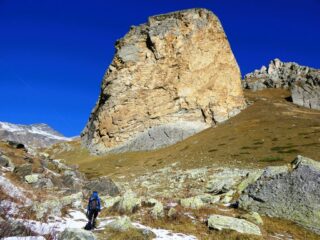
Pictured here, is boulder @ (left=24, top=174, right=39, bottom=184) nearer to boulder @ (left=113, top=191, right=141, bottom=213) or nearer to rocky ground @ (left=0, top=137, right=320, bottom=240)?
rocky ground @ (left=0, top=137, right=320, bottom=240)

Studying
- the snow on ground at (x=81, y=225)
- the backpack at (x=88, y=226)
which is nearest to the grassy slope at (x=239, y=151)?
the snow on ground at (x=81, y=225)

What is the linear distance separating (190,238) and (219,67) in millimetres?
92511

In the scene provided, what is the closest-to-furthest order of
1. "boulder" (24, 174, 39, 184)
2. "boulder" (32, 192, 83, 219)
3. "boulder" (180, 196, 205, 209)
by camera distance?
"boulder" (32, 192, 83, 219), "boulder" (180, 196, 205, 209), "boulder" (24, 174, 39, 184)

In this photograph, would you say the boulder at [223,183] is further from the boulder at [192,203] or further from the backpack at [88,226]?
the backpack at [88,226]

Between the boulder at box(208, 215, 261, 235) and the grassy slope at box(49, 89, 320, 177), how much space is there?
30648 millimetres

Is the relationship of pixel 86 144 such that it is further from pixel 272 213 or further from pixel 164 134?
pixel 272 213

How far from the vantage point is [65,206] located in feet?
66.5

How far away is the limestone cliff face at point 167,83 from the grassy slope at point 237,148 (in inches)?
271

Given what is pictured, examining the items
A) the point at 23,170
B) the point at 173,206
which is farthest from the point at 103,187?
the point at 173,206

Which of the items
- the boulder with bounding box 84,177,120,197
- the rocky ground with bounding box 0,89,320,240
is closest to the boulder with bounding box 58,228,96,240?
the rocky ground with bounding box 0,89,320,240

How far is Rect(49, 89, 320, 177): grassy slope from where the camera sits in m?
54.2

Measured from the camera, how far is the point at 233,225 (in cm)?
1772

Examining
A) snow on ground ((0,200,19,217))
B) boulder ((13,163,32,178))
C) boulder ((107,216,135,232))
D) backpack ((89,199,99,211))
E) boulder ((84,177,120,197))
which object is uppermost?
boulder ((13,163,32,178))

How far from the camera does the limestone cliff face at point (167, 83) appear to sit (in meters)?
97.1
